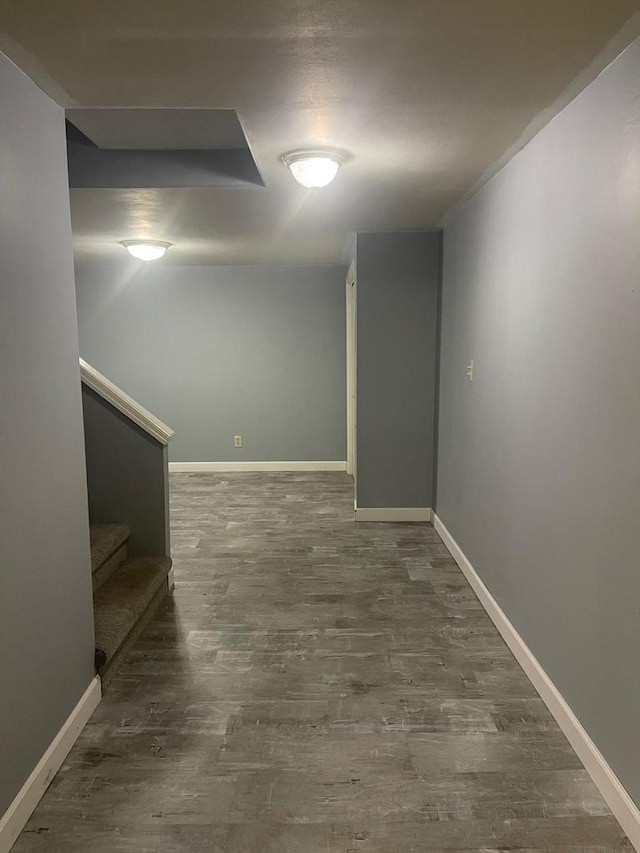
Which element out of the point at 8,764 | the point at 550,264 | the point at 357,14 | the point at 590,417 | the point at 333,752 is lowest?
the point at 333,752

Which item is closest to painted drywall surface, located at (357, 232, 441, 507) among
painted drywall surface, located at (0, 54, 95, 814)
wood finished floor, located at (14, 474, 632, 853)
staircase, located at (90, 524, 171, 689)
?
wood finished floor, located at (14, 474, 632, 853)

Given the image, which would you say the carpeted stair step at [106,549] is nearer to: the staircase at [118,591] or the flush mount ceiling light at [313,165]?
the staircase at [118,591]

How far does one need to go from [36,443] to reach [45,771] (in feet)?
3.34

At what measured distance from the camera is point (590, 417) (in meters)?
2.02

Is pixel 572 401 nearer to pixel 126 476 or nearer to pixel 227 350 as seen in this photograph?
pixel 126 476

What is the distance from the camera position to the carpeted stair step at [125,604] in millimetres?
2590

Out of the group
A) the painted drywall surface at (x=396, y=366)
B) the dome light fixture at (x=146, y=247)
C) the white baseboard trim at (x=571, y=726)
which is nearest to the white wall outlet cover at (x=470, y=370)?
the painted drywall surface at (x=396, y=366)

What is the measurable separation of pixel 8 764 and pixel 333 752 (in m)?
1.01

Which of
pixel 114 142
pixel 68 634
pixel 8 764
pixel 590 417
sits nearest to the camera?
pixel 8 764

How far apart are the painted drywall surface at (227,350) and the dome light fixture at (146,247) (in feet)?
4.28

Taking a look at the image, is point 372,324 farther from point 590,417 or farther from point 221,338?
point 590,417

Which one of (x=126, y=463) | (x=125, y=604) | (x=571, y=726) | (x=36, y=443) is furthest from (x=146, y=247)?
(x=571, y=726)

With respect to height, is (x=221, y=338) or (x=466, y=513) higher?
(x=221, y=338)

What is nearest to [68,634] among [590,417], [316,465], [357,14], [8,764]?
[8,764]
